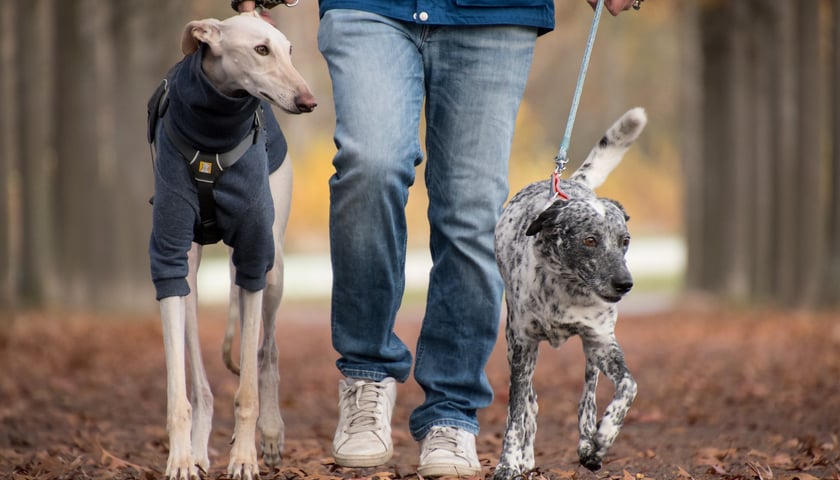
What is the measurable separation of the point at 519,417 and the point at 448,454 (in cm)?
42

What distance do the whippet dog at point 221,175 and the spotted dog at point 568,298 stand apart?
3.22 feet

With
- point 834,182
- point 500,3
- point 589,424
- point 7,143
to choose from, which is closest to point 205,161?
point 500,3

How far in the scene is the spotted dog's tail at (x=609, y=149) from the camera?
5098 mm

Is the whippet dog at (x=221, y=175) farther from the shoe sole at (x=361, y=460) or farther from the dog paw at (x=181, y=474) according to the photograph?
the shoe sole at (x=361, y=460)

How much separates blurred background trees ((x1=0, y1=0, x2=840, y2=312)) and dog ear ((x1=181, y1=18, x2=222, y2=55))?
488 inches

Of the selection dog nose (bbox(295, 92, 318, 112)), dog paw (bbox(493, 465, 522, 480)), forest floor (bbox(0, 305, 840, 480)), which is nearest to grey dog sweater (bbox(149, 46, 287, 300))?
dog nose (bbox(295, 92, 318, 112))

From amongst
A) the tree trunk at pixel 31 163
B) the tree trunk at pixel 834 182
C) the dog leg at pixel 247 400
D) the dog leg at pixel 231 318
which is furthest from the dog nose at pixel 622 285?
the tree trunk at pixel 31 163

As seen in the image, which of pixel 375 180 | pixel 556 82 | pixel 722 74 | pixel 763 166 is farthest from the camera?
pixel 556 82

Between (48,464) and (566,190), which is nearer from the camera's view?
(566,190)

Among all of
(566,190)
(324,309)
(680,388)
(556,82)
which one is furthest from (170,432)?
(556,82)

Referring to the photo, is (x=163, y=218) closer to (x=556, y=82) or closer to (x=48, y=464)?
(x=48, y=464)

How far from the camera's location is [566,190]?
15.5 feet

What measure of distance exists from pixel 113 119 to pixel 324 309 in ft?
21.6

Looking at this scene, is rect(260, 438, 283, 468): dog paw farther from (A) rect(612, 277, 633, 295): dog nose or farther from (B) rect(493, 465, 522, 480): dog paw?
(A) rect(612, 277, 633, 295): dog nose
